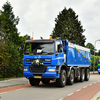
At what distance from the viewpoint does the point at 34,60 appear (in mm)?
13516

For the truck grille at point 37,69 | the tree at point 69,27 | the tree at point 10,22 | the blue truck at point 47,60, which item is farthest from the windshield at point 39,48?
the tree at point 69,27

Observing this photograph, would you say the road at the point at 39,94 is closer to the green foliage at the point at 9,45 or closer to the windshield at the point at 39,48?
the windshield at the point at 39,48

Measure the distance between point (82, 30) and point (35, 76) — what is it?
53.8 metres

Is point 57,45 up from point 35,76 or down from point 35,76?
up

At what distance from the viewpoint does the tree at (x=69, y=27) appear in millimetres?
56994

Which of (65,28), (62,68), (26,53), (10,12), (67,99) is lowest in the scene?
(67,99)

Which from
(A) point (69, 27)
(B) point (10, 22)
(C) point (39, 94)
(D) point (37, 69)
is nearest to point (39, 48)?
(D) point (37, 69)

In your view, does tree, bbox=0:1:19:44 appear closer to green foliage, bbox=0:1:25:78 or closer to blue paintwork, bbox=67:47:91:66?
green foliage, bbox=0:1:25:78

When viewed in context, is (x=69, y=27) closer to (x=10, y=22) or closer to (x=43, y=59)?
(x=10, y=22)

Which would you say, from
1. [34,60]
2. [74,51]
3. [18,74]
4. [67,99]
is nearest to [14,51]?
[18,74]

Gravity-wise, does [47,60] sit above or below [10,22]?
below

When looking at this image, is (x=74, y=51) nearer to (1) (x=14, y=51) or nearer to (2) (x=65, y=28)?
(1) (x=14, y=51)

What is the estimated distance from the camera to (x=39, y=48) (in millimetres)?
13781

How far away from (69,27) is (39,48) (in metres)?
45.4
